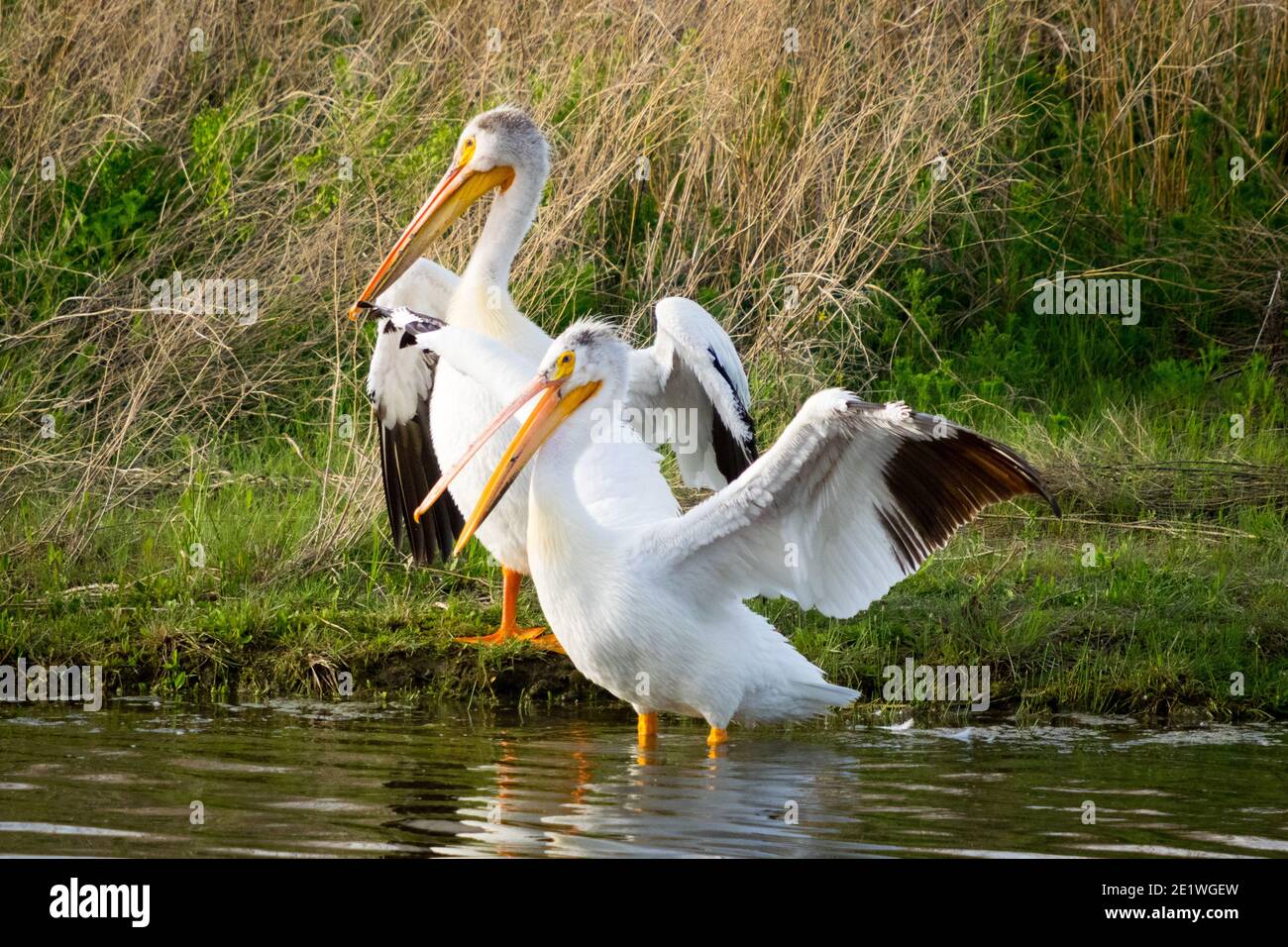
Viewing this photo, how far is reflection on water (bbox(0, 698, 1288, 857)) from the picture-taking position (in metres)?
4.24

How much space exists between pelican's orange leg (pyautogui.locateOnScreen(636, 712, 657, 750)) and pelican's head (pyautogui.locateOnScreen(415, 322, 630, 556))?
743 mm

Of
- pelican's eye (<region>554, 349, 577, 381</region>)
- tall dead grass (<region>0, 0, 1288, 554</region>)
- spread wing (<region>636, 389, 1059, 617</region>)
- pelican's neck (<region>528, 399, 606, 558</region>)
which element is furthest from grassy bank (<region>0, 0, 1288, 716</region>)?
pelican's eye (<region>554, 349, 577, 381</region>)

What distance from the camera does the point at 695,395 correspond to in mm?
6293

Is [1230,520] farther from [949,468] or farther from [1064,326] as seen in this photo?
[949,468]

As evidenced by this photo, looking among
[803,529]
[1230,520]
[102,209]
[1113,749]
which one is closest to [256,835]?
[803,529]

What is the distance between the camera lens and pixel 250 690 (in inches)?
233

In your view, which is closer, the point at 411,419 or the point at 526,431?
the point at 526,431

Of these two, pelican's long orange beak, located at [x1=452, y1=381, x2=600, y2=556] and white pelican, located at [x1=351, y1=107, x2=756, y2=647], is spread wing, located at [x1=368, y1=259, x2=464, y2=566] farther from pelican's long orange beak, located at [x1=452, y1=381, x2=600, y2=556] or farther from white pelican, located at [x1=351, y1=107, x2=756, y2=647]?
pelican's long orange beak, located at [x1=452, y1=381, x2=600, y2=556]

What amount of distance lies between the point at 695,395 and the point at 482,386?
75 centimetres

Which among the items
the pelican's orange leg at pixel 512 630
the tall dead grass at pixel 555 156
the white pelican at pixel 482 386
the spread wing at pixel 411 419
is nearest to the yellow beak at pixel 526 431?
the white pelican at pixel 482 386

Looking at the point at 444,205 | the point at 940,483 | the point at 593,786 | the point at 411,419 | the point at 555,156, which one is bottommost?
the point at 593,786

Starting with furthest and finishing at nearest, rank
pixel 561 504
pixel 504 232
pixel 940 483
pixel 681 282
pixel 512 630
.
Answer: pixel 681 282 < pixel 504 232 < pixel 512 630 < pixel 561 504 < pixel 940 483

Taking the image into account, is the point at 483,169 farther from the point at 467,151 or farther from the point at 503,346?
the point at 503,346

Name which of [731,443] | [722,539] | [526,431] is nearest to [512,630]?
[731,443]
